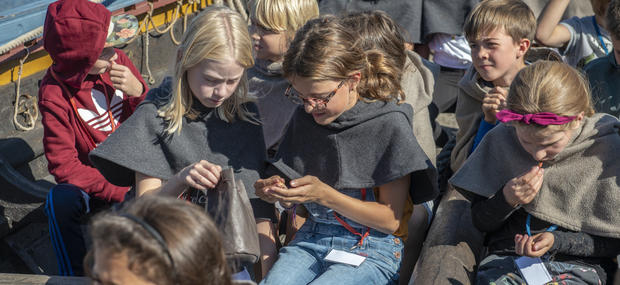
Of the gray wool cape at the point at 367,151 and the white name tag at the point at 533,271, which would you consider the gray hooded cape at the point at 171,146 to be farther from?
the white name tag at the point at 533,271

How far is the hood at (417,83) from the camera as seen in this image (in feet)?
10.2

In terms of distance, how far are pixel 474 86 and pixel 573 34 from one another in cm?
89

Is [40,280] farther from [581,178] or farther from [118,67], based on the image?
[581,178]

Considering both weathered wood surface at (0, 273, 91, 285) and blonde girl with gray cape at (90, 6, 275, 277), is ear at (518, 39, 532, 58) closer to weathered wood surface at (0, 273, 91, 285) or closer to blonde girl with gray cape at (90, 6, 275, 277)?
blonde girl with gray cape at (90, 6, 275, 277)

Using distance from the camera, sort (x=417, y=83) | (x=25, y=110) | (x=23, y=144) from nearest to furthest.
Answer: (x=417, y=83) < (x=23, y=144) < (x=25, y=110)

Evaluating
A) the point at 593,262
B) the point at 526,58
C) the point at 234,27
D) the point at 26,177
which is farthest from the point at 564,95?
the point at 26,177

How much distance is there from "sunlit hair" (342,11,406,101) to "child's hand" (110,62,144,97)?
105cm

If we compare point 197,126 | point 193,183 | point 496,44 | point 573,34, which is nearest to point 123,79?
point 197,126

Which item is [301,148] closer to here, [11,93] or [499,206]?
[499,206]

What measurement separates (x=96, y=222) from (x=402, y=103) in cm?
147

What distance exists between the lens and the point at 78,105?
2.91 meters

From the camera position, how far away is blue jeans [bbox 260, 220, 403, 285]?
2312 millimetres

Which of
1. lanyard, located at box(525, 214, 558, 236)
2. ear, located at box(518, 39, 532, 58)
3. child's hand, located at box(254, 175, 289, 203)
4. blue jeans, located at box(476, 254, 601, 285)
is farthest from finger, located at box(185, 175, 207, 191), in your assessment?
ear, located at box(518, 39, 532, 58)

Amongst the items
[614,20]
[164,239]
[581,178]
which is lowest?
[581,178]
